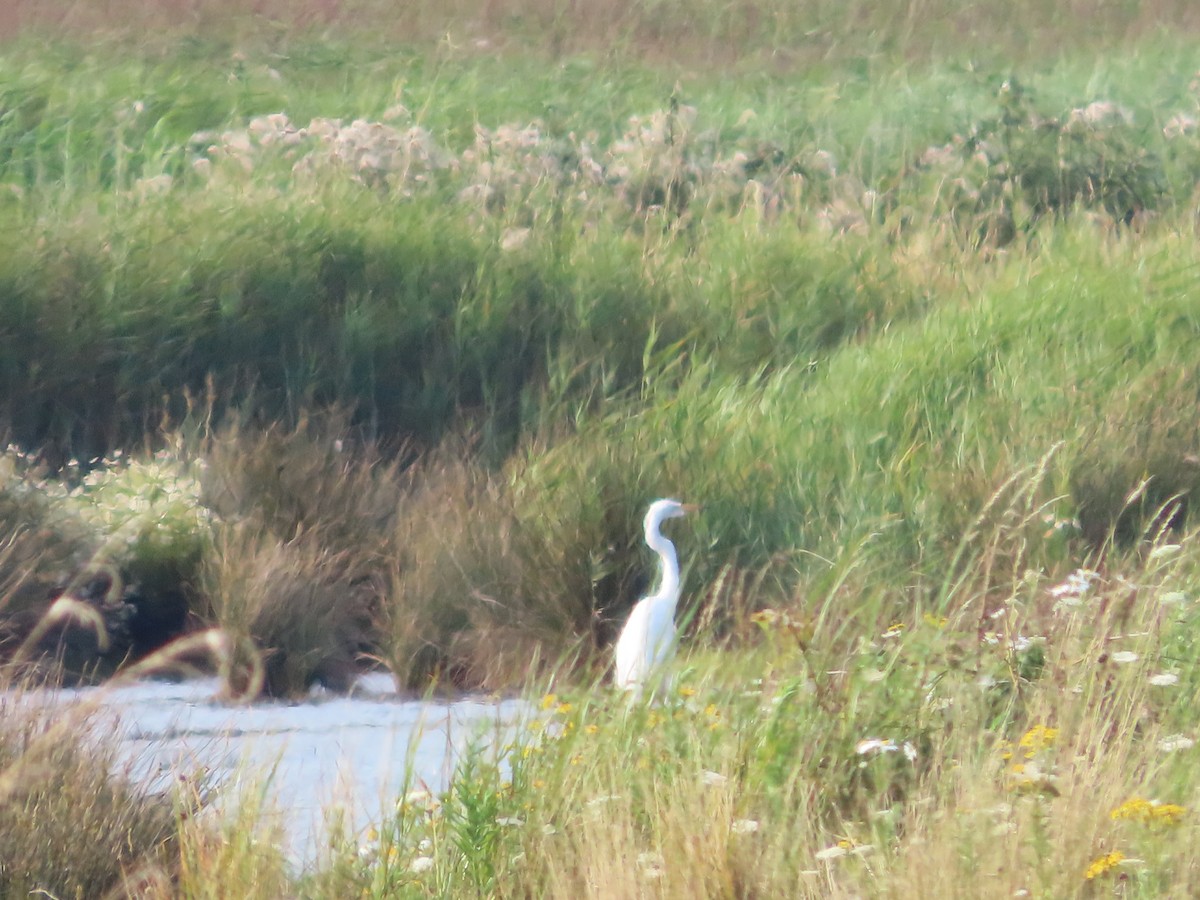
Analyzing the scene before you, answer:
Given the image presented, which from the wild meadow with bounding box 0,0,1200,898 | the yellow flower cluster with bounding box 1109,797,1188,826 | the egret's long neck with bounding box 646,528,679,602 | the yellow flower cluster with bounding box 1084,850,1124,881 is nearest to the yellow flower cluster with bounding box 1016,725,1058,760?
the wild meadow with bounding box 0,0,1200,898

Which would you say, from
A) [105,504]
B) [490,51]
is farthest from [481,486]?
[490,51]

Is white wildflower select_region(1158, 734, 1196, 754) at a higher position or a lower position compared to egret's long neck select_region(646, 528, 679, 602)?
higher

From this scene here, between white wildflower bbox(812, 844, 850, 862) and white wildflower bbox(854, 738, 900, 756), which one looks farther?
white wildflower bbox(854, 738, 900, 756)

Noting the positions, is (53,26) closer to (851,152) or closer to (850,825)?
(851,152)

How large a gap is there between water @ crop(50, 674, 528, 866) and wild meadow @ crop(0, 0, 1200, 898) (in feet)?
0.33

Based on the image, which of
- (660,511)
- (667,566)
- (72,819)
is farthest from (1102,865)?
(660,511)

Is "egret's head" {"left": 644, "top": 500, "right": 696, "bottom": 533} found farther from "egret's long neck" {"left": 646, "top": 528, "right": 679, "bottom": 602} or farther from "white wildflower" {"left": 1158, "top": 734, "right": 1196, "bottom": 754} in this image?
"white wildflower" {"left": 1158, "top": 734, "right": 1196, "bottom": 754}

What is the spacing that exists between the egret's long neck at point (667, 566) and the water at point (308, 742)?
0.55m

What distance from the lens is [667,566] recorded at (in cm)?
503

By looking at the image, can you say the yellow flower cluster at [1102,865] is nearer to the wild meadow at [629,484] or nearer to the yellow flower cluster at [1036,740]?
the wild meadow at [629,484]

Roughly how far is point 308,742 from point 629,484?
5.15 ft

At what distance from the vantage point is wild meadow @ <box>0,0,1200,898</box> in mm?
3307

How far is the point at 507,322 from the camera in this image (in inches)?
318

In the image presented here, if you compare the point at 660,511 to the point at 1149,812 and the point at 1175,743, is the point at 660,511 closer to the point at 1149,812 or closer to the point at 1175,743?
the point at 1175,743
